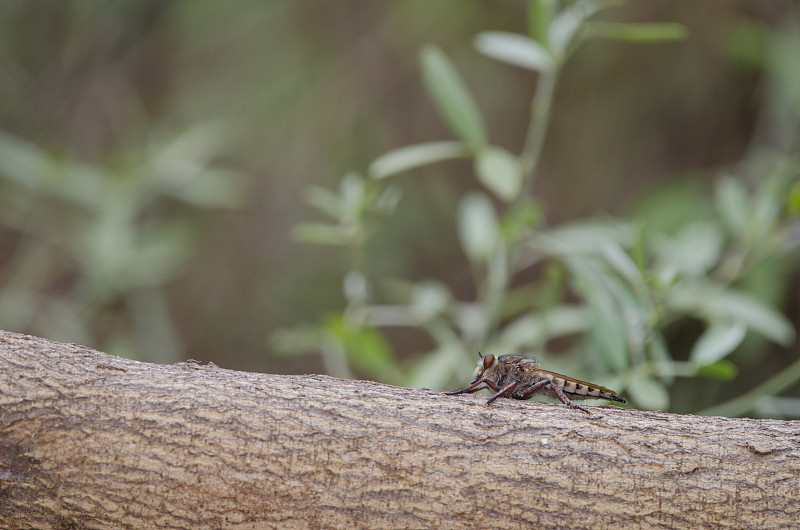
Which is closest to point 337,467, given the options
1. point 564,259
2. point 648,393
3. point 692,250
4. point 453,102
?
point 648,393

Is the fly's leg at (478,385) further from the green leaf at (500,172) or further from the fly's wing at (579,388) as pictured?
the green leaf at (500,172)

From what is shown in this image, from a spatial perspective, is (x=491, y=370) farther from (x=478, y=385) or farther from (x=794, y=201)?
(x=794, y=201)

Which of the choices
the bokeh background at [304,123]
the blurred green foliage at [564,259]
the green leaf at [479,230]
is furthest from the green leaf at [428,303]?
the bokeh background at [304,123]

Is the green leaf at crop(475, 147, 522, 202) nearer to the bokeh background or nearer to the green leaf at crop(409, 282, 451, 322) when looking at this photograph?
the green leaf at crop(409, 282, 451, 322)

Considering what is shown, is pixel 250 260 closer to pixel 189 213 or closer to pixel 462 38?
pixel 189 213

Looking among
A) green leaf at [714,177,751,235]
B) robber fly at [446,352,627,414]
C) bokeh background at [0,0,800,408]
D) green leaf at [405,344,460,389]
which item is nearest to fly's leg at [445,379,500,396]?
robber fly at [446,352,627,414]

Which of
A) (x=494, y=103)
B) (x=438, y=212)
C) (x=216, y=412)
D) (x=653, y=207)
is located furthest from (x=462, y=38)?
(x=216, y=412)
